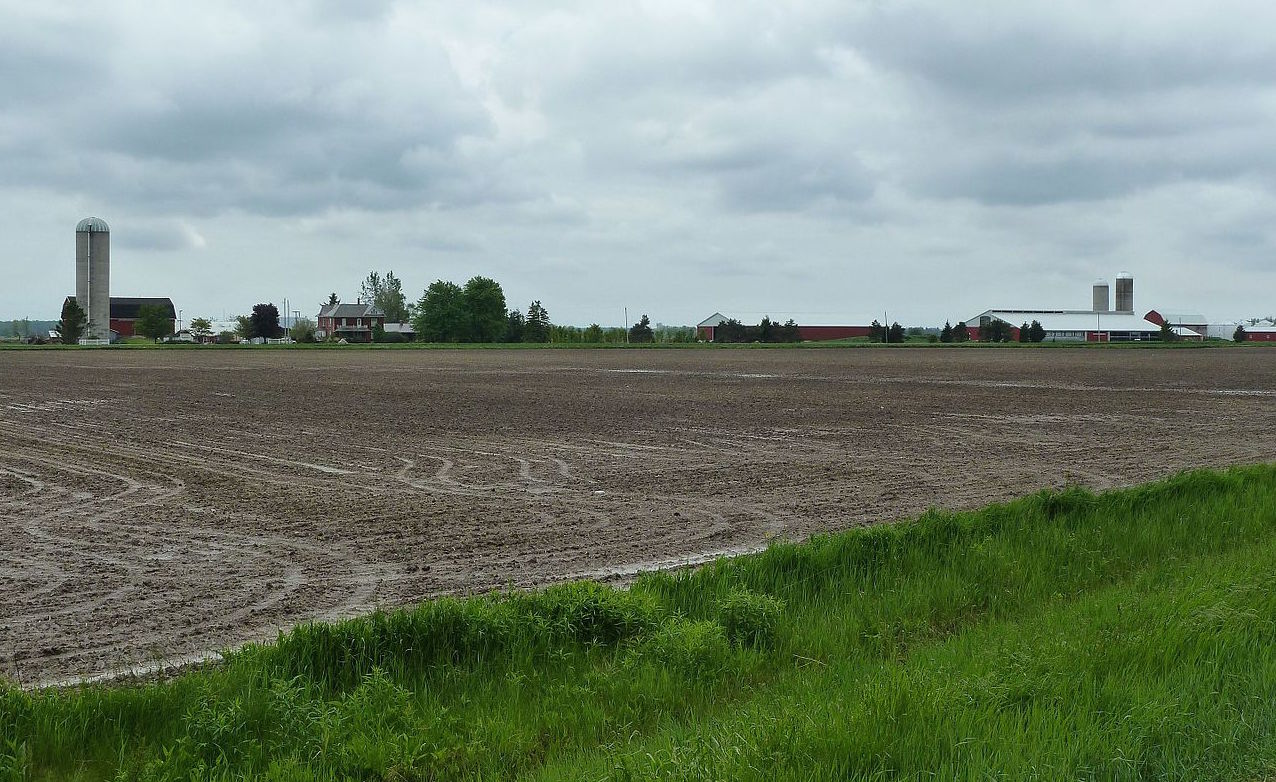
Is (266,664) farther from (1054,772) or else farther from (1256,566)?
(1256,566)

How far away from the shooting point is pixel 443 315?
139625 millimetres

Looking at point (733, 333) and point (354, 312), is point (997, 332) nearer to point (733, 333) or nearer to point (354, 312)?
point (733, 333)

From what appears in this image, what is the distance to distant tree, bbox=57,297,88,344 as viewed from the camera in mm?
135875

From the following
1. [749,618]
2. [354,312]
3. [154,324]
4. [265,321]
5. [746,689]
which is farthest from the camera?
[354,312]

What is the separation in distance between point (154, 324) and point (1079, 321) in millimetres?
136000

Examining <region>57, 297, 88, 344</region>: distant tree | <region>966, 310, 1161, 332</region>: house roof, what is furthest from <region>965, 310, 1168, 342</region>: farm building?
<region>57, 297, 88, 344</region>: distant tree

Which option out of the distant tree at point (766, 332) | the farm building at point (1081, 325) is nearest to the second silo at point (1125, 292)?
the farm building at point (1081, 325)

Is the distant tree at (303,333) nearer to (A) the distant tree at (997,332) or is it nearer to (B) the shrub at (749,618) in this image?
(A) the distant tree at (997,332)

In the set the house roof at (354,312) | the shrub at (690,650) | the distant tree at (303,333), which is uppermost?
the house roof at (354,312)

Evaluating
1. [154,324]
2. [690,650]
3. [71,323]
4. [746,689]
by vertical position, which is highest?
[154,324]

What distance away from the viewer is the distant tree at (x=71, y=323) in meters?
136

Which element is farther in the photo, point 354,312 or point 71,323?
point 354,312

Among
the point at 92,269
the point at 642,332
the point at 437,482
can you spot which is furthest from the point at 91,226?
the point at 437,482

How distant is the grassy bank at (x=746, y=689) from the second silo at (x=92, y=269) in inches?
6206
